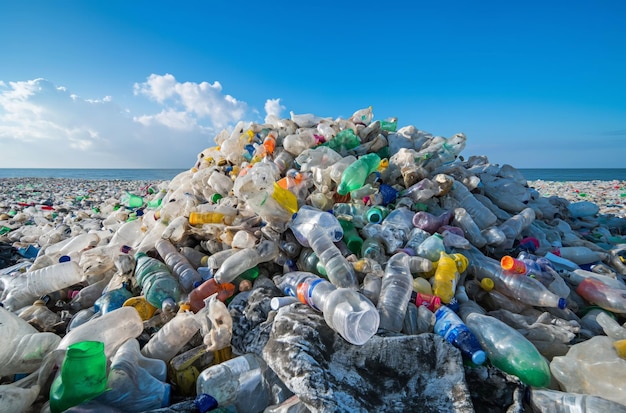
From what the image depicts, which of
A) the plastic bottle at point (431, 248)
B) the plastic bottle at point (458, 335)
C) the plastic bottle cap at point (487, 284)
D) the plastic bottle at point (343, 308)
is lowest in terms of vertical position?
the plastic bottle at point (458, 335)

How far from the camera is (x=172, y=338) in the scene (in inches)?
67.9

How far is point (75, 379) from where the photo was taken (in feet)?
3.86

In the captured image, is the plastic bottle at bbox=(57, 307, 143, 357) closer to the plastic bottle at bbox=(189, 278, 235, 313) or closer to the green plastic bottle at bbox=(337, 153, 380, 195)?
the plastic bottle at bbox=(189, 278, 235, 313)

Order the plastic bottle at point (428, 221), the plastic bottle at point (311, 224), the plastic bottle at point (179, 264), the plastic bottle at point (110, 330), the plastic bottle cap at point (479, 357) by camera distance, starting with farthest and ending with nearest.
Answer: the plastic bottle at point (428, 221) → the plastic bottle at point (311, 224) → the plastic bottle at point (179, 264) → the plastic bottle at point (110, 330) → the plastic bottle cap at point (479, 357)

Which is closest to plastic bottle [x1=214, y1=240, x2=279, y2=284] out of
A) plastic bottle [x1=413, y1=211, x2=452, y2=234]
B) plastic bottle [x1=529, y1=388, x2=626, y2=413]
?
plastic bottle [x1=413, y1=211, x2=452, y2=234]

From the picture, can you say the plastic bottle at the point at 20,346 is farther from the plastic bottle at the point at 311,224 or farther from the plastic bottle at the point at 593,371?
the plastic bottle at the point at 593,371

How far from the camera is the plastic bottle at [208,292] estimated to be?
2.01m

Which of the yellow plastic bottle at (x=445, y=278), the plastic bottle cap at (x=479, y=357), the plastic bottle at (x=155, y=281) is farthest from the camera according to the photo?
the plastic bottle at (x=155, y=281)

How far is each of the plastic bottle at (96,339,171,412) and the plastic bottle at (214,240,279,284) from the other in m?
0.69

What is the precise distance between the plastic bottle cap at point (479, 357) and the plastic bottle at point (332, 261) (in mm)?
742

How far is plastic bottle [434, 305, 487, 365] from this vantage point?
1.44 m

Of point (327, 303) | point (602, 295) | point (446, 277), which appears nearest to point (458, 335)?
point (446, 277)

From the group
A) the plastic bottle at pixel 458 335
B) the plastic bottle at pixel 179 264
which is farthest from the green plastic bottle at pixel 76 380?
the plastic bottle at pixel 458 335

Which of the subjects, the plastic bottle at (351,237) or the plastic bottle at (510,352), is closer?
the plastic bottle at (510,352)
